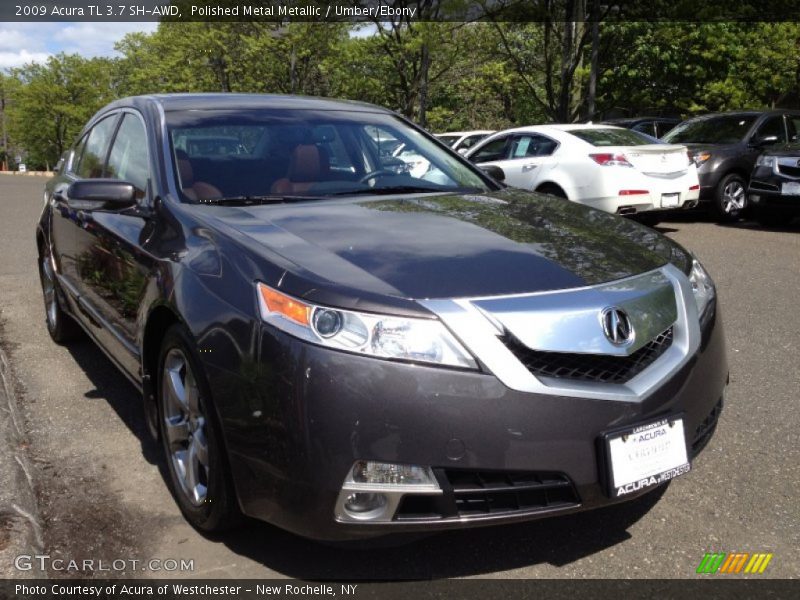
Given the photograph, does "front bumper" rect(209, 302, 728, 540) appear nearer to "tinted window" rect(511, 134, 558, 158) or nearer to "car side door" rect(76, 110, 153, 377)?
"car side door" rect(76, 110, 153, 377)

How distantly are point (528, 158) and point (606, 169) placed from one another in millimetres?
1386

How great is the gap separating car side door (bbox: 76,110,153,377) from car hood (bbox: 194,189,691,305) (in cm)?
43

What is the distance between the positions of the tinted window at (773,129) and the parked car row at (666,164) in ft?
0.05

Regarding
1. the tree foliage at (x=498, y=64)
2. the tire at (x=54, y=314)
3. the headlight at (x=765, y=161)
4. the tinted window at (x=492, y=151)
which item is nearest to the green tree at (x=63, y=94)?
the tree foliage at (x=498, y=64)

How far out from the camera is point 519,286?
99.5 inches

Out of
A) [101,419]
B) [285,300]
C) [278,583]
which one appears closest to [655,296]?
[285,300]

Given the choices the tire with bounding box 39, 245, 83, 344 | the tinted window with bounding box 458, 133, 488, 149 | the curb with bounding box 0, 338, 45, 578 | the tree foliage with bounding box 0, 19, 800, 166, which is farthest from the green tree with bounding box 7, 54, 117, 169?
the curb with bounding box 0, 338, 45, 578

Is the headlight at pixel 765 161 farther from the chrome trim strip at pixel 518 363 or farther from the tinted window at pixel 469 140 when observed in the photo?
the chrome trim strip at pixel 518 363

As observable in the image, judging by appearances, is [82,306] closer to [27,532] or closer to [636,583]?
[27,532]

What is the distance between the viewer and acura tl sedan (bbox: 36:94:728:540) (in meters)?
2.35

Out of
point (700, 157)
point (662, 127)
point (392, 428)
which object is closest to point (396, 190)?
point (392, 428)

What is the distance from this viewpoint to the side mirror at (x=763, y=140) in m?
12.4

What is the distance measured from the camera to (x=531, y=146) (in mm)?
11297

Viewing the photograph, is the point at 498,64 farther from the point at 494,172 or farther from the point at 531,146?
the point at 494,172
